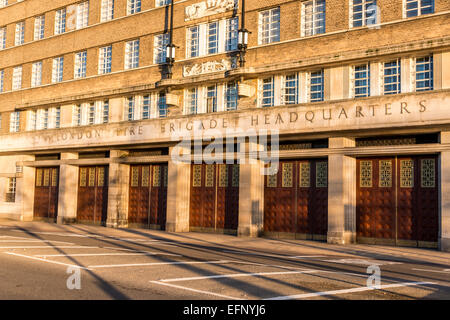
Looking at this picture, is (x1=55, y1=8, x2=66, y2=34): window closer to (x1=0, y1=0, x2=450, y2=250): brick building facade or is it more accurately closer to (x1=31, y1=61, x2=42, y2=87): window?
(x1=0, y1=0, x2=450, y2=250): brick building facade

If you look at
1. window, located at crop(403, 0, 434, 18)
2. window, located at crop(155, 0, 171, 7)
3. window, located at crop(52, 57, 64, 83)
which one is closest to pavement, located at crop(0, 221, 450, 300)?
window, located at crop(403, 0, 434, 18)

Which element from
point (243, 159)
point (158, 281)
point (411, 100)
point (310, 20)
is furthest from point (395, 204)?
point (158, 281)

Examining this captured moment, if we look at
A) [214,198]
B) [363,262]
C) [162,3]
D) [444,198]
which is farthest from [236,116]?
[363,262]

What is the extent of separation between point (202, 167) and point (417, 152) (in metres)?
10.5

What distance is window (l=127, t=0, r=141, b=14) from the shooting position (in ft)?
89.4

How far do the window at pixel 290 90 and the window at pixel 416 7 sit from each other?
510cm

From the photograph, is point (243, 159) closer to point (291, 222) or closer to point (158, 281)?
point (291, 222)

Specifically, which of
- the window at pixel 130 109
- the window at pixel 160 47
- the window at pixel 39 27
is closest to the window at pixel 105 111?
the window at pixel 130 109

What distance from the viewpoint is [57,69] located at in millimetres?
30906

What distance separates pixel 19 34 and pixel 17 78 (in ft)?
10.7

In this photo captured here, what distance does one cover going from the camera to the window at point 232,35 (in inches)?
907

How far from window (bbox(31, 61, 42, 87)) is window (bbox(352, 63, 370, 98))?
21577mm

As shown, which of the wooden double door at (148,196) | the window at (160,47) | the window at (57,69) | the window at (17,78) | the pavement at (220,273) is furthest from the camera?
the window at (17,78)

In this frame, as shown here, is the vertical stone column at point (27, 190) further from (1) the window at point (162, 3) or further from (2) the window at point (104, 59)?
(1) the window at point (162, 3)
